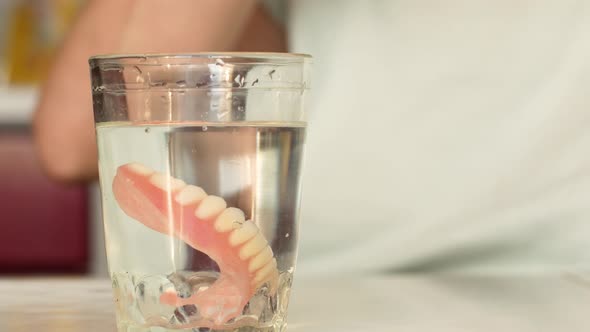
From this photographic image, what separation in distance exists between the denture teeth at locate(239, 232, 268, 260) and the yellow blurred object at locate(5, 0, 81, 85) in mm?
→ 1793

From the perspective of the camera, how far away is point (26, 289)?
0.65 meters

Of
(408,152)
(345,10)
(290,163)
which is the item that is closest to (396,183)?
(408,152)

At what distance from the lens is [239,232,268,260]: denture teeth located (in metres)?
0.42

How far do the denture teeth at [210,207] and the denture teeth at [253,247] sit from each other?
19mm

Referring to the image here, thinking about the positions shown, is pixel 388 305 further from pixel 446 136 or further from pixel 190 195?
pixel 446 136

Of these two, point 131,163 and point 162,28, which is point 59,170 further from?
point 131,163

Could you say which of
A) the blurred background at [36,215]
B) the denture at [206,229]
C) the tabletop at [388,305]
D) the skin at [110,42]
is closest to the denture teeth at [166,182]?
the denture at [206,229]

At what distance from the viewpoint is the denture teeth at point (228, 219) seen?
1.36 feet

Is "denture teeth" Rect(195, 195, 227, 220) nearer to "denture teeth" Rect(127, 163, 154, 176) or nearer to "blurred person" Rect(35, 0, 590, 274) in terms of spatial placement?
"denture teeth" Rect(127, 163, 154, 176)

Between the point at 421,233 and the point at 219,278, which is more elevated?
the point at 219,278

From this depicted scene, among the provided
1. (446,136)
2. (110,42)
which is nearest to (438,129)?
(446,136)

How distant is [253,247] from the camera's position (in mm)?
423

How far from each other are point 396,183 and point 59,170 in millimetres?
351

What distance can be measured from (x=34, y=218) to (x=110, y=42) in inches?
52.2
